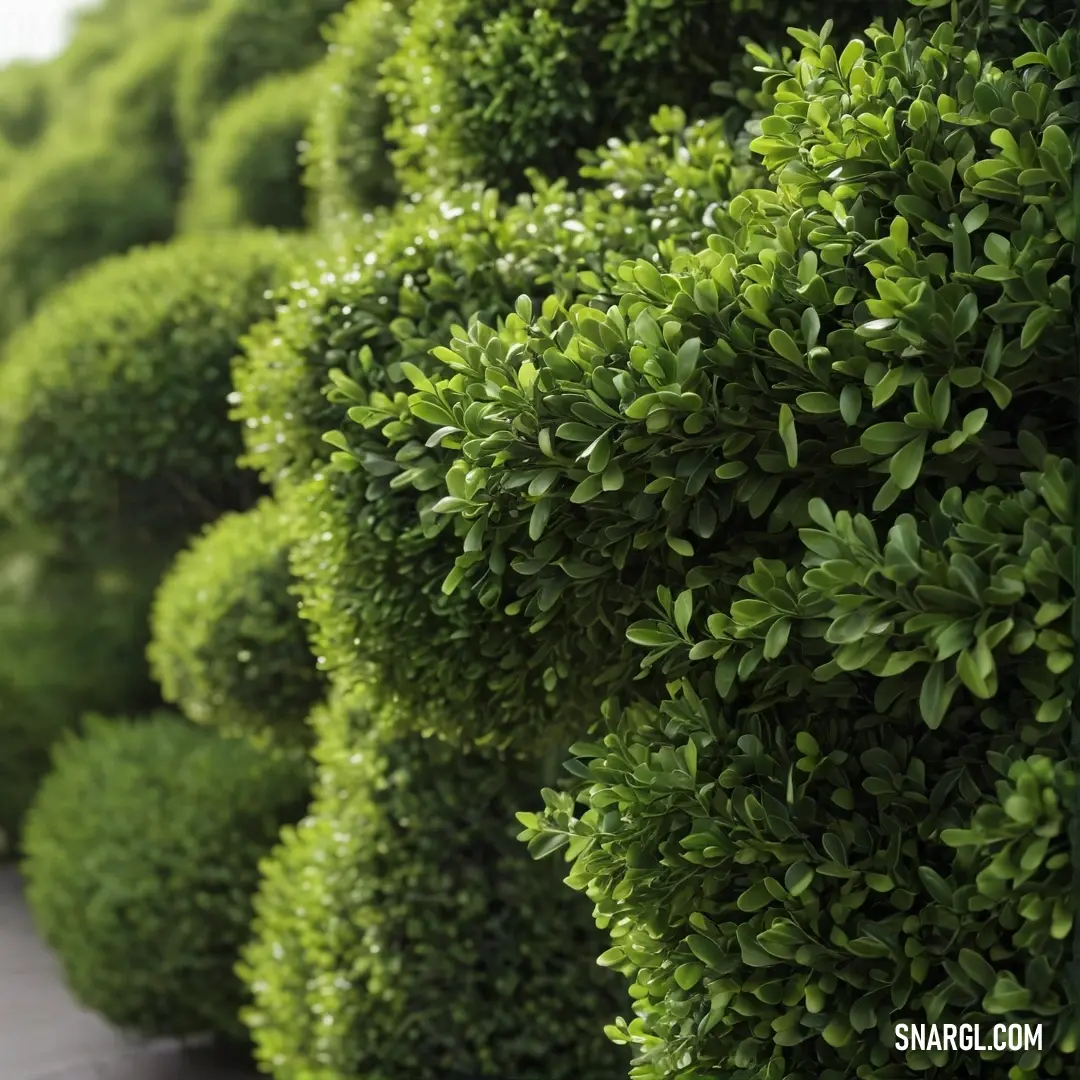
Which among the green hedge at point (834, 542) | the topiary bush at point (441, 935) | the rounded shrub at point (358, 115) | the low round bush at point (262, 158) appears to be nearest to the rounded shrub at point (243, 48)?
the low round bush at point (262, 158)

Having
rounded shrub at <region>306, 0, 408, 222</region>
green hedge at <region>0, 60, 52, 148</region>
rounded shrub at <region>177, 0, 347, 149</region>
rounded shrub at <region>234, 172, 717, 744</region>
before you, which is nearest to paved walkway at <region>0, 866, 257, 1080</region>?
rounded shrub at <region>234, 172, 717, 744</region>

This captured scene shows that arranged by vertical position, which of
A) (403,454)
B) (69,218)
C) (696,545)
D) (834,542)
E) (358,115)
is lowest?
(834,542)

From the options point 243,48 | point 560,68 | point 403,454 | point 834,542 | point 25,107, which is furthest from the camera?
point 25,107

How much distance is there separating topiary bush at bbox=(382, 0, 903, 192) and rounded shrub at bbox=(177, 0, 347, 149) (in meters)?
3.18

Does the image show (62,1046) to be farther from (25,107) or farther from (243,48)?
(25,107)

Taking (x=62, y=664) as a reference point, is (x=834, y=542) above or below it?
below

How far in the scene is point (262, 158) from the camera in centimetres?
583

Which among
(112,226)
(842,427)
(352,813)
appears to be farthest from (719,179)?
(112,226)

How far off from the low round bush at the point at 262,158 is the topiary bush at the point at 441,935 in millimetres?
3354

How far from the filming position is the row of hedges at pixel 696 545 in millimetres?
1600

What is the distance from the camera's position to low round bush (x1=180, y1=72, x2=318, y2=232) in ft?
18.8

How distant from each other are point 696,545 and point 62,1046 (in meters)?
4.18

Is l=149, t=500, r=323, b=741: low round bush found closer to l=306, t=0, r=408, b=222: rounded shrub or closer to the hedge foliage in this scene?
the hedge foliage

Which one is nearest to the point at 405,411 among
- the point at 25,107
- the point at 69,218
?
the point at 69,218
